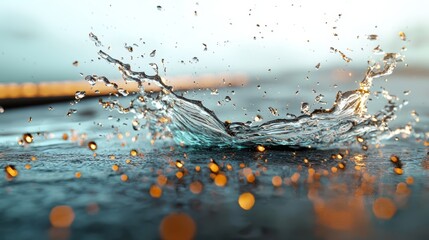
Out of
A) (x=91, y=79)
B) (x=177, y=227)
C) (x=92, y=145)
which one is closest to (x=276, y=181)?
(x=177, y=227)

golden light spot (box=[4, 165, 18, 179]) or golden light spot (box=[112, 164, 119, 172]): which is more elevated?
golden light spot (box=[112, 164, 119, 172])

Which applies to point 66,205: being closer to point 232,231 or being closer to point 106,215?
point 106,215

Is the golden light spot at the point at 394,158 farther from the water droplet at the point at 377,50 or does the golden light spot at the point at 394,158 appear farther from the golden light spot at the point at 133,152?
the golden light spot at the point at 133,152

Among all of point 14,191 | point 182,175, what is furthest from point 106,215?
point 182,175

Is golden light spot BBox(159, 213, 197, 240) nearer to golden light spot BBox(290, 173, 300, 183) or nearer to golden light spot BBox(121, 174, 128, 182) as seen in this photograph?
golden light spot BBox(121, 174, 128, 182)

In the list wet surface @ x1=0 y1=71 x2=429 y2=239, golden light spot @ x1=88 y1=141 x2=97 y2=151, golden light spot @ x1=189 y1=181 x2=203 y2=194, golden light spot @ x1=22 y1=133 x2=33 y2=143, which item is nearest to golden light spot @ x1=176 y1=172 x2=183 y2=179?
wet surface @ x1=0 y1=71 x2=429 y2=239

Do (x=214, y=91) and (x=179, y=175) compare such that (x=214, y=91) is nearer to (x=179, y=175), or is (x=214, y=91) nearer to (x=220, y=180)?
(x=179, y=175)
